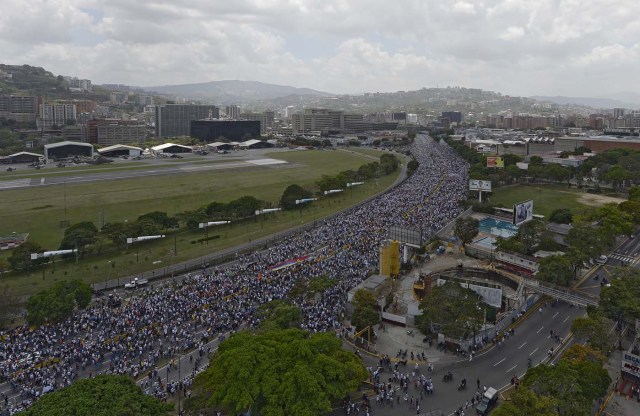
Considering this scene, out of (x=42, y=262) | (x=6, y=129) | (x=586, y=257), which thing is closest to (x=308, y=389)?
(x=586, y=257)

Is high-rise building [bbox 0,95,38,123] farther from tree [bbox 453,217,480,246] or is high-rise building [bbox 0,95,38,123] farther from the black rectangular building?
tree [bbox 453,217,480,246]

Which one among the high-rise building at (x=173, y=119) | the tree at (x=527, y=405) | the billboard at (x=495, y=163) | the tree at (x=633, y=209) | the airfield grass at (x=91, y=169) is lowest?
the tree at (x=527, y=405)

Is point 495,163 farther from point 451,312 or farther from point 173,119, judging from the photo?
point 173,119

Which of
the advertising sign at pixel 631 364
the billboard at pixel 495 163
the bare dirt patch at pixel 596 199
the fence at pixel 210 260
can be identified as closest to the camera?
the advertising sign at pixel 631 364

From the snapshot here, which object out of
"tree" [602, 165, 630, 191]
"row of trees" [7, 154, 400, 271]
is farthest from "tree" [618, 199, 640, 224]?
"row of trees" [7, 154, 400, 271]

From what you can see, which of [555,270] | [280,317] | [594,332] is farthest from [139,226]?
[594,332]

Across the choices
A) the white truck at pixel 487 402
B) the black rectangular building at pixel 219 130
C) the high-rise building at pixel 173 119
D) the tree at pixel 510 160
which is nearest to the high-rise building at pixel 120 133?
the black rectangular building at pixel 219 130

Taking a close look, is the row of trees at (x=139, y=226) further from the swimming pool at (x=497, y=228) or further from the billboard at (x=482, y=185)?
the swimming pool at (x=497, y=228)
